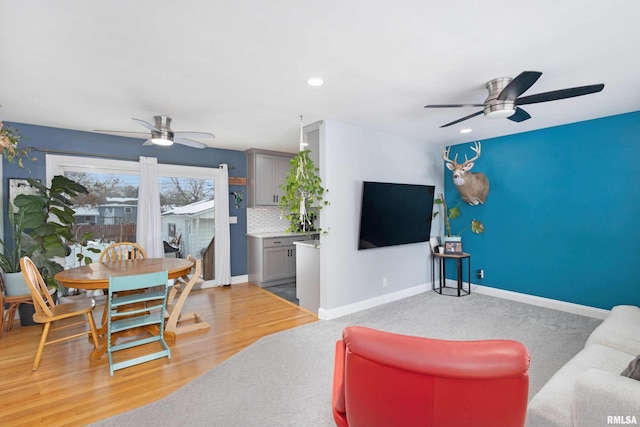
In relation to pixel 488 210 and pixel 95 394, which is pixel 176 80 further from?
pixel 488 210

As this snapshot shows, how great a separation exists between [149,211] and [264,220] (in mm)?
2059

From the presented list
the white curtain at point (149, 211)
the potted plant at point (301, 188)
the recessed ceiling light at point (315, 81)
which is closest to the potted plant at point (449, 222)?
the potted plant at point (301, 188)

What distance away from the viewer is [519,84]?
2.12 metres

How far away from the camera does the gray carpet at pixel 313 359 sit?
202cm

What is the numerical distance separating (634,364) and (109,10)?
317 cm

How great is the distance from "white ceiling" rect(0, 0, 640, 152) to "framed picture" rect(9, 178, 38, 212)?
0.78 metres

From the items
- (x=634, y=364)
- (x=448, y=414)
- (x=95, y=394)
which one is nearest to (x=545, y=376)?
(x=634, y=364)

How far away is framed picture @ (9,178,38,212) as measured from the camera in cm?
374

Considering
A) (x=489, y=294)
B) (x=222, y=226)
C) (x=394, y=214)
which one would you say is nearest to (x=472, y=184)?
(x=394, y=214)

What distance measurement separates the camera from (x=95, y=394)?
226 cm

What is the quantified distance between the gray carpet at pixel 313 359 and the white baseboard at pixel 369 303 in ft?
0.32

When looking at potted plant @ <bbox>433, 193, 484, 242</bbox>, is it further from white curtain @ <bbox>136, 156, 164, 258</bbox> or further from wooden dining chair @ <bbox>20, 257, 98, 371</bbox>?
wooden dining chair @ <bbox>20, 257, 98, 371</bbox>

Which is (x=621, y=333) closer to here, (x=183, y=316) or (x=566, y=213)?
(x=566, y=213)

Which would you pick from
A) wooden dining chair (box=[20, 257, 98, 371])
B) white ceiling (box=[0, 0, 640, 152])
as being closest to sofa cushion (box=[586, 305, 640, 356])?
white ceiling (box=[0, 0, 640, 152])
